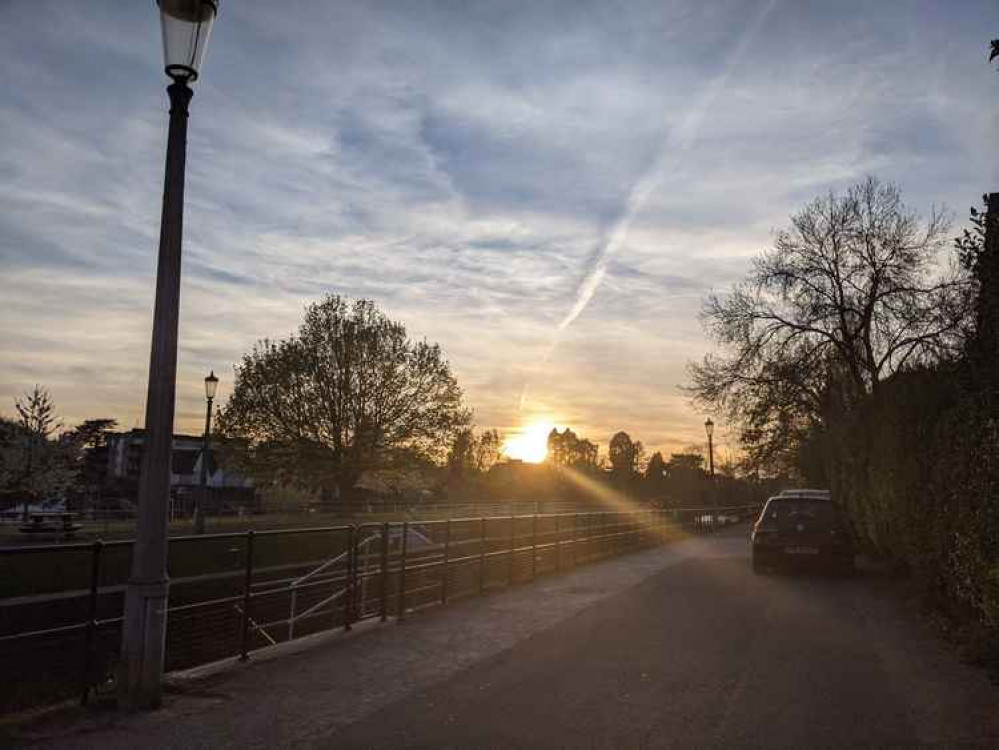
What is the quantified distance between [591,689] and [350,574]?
4.12 meters

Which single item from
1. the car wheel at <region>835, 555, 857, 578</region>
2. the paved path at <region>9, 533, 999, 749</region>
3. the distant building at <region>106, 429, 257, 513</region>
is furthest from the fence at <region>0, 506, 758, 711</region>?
the distant building at <region>106, 429, 257, 513</region>

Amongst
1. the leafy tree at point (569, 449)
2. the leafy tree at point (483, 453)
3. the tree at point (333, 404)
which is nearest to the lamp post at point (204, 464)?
the tree at point (333, 404)

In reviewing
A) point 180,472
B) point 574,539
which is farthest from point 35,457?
point 180,472

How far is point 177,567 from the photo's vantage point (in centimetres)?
1108

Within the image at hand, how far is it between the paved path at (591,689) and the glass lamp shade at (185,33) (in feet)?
15.8

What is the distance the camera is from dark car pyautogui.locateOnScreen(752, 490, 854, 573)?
1717 cm

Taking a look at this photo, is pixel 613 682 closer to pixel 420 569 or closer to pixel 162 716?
pixel 162 716

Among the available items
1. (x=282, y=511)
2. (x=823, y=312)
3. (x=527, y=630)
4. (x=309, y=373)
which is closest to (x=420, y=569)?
(x=527, y=630)

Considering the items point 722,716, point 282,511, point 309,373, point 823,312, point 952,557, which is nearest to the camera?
point 722,716

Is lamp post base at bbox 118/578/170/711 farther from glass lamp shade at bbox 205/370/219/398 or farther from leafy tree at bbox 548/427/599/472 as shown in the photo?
leafy tree at bbox 548/427/599/472

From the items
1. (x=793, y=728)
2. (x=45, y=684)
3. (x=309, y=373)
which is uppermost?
(x=309, y=373)

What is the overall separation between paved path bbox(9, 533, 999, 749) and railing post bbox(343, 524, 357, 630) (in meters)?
0.37

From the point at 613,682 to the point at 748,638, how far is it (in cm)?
311

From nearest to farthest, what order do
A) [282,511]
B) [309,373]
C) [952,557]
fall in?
[952,557] → [309,373] → [282,511]
